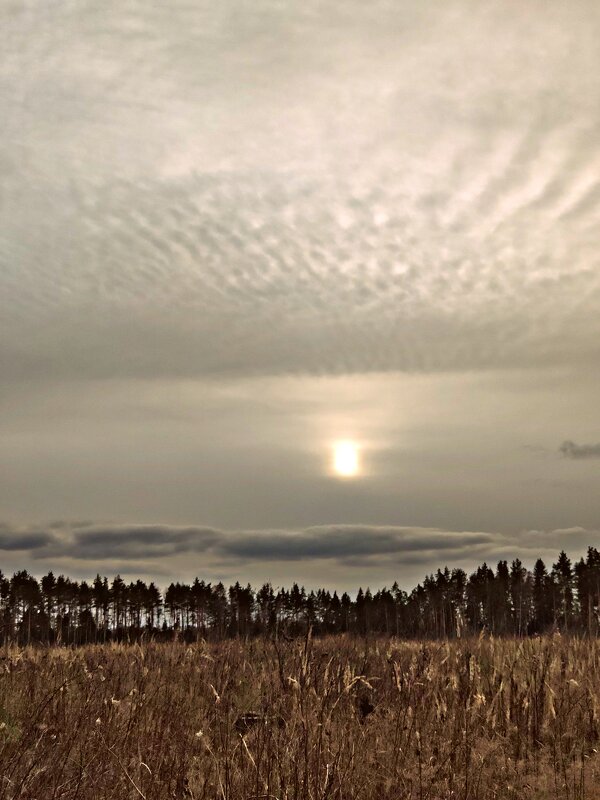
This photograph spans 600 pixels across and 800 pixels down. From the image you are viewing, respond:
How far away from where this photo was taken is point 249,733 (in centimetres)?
668

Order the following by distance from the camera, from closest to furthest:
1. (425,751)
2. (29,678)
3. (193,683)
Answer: (425,751) < (29,678) < (193,683)

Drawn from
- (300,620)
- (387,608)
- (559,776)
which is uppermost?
(300,620)

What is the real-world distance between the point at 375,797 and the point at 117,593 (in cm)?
9228

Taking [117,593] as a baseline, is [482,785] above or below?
above

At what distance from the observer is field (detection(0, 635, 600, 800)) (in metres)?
5.14

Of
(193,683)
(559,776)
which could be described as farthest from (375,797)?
(193,683)

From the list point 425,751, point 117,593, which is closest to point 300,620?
point 425,751

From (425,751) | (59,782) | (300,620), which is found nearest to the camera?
(59,782)

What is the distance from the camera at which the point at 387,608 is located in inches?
3866

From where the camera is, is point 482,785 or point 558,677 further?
point 558,677

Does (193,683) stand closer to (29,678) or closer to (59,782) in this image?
(29,678)

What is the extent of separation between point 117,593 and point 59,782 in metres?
91.9

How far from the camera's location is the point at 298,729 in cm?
658

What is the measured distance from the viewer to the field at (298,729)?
16.9 feet
